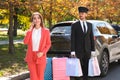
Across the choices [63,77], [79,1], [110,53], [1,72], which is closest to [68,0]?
[79,1]

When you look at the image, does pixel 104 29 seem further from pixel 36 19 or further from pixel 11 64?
pixel 36 19

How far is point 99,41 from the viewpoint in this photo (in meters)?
9.84

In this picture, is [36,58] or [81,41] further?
[81,41]

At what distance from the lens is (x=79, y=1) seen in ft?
63.7

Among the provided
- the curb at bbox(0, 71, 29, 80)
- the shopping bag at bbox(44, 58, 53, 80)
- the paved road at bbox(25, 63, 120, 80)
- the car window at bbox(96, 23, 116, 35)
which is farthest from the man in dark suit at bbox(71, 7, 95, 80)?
the car window at bbox(96, 23, 116, 35)

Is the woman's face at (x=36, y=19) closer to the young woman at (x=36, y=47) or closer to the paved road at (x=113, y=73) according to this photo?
the young woman at (x=36, y=47)

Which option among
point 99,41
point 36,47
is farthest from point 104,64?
point 36,47

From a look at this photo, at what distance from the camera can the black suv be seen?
9.28 meters

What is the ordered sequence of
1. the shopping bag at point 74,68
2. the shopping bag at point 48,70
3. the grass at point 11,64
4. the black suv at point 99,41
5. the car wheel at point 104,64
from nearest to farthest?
the shopping bag at point 74,68 → the shopping bag at point 48,70 → the black suv at point 99,41 → the grass at point 11,64 → the car wheel at point 104,64

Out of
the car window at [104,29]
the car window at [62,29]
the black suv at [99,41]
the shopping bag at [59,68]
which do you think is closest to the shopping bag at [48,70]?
the shopping bag at [59,68]

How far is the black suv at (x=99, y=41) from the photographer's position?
928 centimetres

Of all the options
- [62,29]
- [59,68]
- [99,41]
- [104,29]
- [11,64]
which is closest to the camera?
[59,68]

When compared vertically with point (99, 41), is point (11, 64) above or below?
below

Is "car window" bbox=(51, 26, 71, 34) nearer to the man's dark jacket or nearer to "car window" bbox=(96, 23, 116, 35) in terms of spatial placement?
"car window" bbox=(96, 23, 116, 35)
